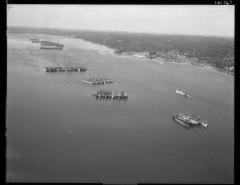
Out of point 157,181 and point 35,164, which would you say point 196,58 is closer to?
point 157,181

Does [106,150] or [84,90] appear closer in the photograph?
[106,150]

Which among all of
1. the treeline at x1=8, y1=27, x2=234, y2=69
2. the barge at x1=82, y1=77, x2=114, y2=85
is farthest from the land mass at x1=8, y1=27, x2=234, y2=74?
the barge at x1=82, y1=77, x2=114, y2=85

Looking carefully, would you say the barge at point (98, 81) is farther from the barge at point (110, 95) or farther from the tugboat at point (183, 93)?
the tugboat at point (183, 93)

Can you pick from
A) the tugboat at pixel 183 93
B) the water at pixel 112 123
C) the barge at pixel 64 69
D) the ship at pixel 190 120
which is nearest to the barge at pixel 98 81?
the water at pixel 112 123

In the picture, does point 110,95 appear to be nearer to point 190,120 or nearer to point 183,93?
point 183,93

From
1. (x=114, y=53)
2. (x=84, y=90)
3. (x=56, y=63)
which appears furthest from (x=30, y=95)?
(x=114, y=53)

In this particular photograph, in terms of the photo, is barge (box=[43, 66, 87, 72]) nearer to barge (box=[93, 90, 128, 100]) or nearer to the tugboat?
barge (box=[93, 90, 128, 100])
